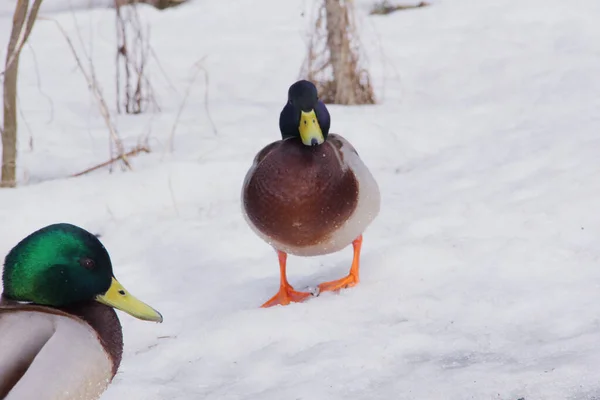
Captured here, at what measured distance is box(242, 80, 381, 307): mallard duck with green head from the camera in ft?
12.6

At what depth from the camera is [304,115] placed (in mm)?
3883

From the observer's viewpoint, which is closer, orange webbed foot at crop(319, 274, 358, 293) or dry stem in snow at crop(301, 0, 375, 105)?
orange webbed foot at crop(319, 274, 358, 293)

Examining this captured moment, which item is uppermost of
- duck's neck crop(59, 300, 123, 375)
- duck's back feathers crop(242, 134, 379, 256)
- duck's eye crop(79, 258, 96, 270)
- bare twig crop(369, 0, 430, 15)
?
duck's eye crop(79, 258, 96, 270)

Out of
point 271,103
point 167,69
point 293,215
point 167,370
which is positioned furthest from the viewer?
point 167,69

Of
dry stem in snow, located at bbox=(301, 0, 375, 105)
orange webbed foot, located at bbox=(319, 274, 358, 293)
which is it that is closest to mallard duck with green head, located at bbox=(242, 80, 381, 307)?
orange webbed foot, located at bbox=(319, 274, 358, 293)

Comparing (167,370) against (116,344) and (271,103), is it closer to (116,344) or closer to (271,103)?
(116,344)

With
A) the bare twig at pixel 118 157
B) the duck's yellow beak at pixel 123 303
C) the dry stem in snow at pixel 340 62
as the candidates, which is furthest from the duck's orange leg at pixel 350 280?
the dry stem in snow at pixel 340 62

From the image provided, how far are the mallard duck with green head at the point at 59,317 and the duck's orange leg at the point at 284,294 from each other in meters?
1.32

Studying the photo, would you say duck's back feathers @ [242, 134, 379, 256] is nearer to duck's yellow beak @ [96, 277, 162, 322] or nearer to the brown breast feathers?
the brown breast feathers

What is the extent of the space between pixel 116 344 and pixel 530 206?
247 cm

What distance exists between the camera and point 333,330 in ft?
11.7

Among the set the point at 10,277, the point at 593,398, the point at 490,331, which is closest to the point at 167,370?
A: the point at 10,277

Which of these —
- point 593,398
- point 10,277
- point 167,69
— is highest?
point 10,277

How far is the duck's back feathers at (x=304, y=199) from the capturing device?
12.6ft
